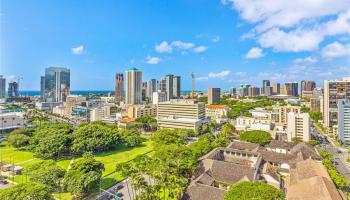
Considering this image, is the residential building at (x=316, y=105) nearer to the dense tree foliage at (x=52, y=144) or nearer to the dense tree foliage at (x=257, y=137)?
the dense tree foliage at (x=257, y=137)

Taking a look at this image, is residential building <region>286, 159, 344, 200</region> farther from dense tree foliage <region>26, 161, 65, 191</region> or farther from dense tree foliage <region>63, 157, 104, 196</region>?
dense tree foliage <region>26, 161, 65, 191</region>

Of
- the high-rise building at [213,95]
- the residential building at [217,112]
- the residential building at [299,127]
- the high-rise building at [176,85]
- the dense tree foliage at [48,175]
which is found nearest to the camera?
the dense tree foliage at [48,175]

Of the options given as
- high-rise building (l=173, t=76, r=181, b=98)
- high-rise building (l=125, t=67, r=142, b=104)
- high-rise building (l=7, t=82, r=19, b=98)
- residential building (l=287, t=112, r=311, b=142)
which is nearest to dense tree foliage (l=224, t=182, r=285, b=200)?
residential building (l=287, t=112, r=311, b=142)

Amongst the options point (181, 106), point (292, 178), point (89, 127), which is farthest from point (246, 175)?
point (181, 106)

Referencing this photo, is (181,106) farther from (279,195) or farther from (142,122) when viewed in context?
(279,195)

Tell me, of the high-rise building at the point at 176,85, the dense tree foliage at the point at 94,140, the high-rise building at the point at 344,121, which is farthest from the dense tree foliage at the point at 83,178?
the high-rise building at the point at 176,85
